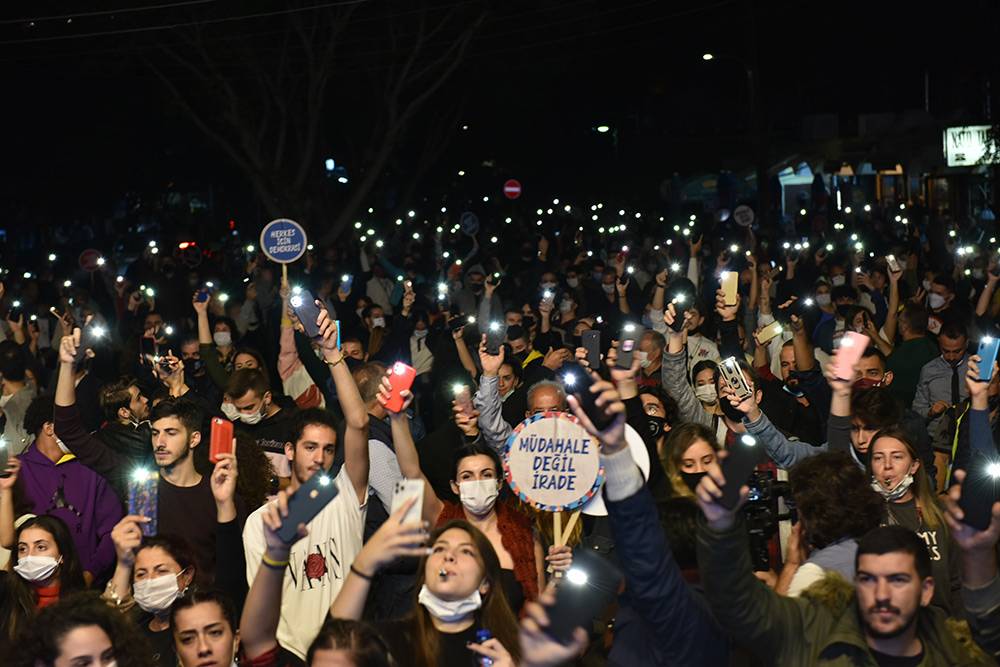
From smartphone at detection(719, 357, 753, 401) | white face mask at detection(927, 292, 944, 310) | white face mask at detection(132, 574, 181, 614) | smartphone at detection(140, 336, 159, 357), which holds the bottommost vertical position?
white face mask at detection(132, 574, 181, 614)

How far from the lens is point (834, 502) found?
5.60 m

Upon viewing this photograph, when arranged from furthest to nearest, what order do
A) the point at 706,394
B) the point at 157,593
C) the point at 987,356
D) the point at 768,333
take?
the point at 768,333 → the point at 706,394 → the point at 987,356 → the point at 157,593

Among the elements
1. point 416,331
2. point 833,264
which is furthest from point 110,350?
point 833,264

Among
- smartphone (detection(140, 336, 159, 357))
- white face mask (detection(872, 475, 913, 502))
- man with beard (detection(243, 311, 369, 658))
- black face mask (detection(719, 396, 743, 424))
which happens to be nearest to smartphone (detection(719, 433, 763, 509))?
man with beard (detection(243, 311, 369, 658))

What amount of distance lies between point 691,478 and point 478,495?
928mm

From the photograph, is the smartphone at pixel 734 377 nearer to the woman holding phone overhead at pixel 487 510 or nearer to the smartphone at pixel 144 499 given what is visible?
the woman holding phone overhead at pixel 487 510

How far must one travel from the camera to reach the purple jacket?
7.53m

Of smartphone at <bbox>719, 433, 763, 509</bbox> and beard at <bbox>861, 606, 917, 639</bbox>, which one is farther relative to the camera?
beard at <bbox>861, 606, 917, 639</bbox>

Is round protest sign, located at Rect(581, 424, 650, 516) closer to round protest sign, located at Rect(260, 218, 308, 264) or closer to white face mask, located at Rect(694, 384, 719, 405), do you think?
white face mask, located at Rect(694, 384, 719, 405)

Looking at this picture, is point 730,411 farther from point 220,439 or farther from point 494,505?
point 220,439

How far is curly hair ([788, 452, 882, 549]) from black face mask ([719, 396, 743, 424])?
2990 mm

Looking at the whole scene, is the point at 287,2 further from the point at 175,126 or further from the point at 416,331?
the point at 416,331

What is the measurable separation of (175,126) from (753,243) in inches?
823

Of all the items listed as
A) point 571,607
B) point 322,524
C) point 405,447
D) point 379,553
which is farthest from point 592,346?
point 571,607
